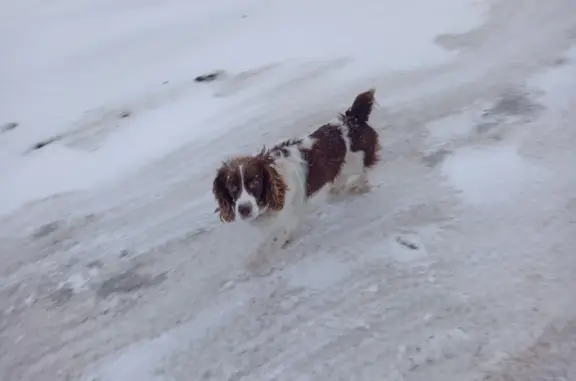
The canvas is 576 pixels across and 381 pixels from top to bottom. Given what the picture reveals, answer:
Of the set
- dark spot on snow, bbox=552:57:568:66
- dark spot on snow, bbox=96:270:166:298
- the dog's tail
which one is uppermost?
the dog's tail

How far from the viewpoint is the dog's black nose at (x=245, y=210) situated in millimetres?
4207

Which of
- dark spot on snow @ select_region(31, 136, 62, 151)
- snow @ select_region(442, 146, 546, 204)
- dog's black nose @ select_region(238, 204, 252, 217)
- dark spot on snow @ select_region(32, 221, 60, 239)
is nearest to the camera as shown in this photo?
dog's black nose @ select_region(238, 204, 252, 217)

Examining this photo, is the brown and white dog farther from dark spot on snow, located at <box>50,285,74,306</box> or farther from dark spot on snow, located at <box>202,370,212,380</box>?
dark spot on snow, located at <box>50,285,74,306</box>

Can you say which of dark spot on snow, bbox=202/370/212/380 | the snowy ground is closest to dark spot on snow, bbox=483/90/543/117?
the snowy ground

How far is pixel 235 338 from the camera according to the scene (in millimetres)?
4312

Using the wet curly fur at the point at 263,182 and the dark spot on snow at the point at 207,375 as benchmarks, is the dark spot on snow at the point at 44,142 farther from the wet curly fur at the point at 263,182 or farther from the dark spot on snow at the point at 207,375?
the dark spot on snow at the point at 207,375

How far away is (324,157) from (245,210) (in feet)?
2.99

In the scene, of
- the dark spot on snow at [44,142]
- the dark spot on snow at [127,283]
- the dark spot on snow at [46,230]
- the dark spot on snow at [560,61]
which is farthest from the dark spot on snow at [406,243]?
the dark spot on snow at [44,142]

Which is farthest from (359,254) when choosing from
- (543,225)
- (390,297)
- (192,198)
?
(192,198)

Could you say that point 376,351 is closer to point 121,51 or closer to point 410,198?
point 410,198

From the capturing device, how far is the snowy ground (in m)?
4.12

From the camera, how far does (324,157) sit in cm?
479

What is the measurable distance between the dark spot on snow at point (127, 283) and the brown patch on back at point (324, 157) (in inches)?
56.4

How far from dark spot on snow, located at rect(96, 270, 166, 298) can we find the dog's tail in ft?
6.72
